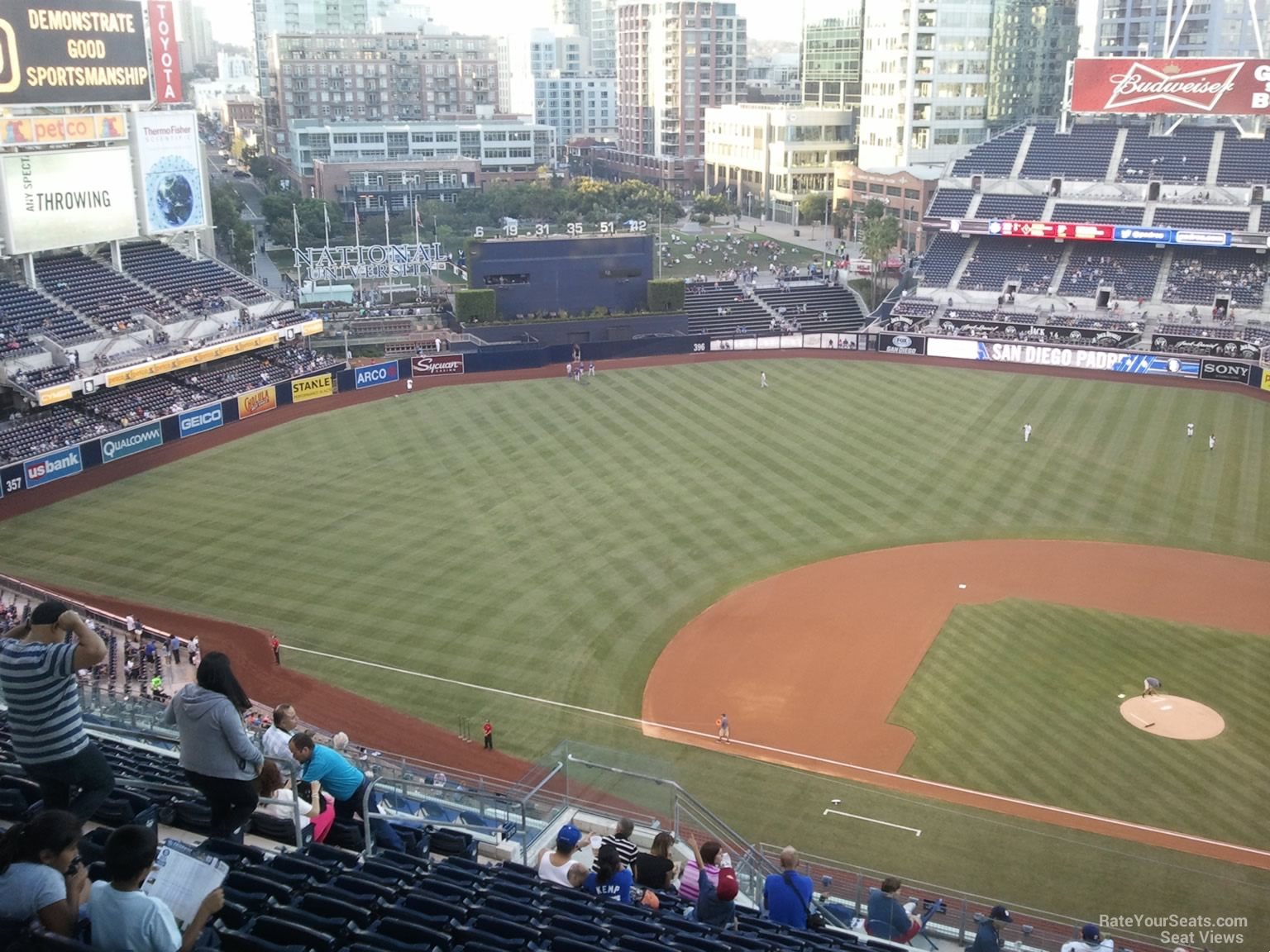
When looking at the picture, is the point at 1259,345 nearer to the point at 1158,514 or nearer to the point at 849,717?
the point at 1158,514

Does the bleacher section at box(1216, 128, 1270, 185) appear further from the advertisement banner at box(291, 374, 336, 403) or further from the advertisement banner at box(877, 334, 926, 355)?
the advertisement banner at box(291, 374, 336, 403)

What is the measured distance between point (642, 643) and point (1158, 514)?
20344 millimetres

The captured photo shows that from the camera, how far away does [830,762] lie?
2500 centimetres

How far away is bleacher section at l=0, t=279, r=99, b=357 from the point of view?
160ft

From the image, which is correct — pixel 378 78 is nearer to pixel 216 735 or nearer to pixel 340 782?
pixel 340 782

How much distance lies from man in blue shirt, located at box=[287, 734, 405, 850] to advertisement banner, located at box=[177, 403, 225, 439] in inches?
1601

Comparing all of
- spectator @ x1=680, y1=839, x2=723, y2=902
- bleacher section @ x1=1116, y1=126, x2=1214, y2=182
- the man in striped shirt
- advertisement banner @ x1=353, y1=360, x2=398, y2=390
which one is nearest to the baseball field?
advertisement banner @ x1=353, y1=360, x2=398, y2=390

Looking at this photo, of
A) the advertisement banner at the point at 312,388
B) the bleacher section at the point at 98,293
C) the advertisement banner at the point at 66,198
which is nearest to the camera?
the advertisement banner at the point at 66,198

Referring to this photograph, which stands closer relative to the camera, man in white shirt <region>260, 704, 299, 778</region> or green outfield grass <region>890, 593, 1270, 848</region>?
man in white shirt <region>260, 704, 299, 778</region>

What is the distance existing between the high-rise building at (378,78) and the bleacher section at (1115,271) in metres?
87.2

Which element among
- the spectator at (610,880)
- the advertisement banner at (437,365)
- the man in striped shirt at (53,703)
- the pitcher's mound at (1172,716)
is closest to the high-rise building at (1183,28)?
the advertisement banner at (437,365)

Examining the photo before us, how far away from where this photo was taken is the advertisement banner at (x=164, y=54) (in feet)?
191

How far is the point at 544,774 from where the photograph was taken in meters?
16.0

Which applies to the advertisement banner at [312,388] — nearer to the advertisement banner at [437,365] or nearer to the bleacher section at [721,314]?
the advertisement banner at [437,365]
